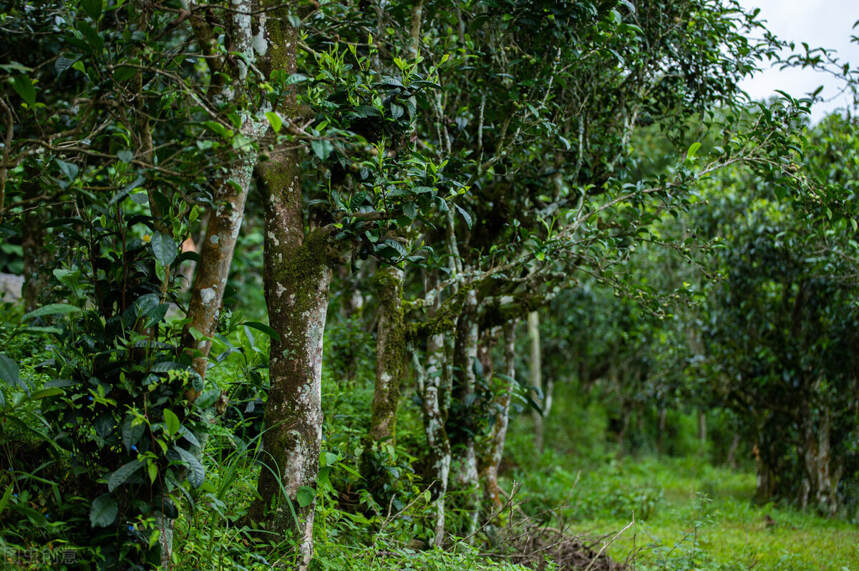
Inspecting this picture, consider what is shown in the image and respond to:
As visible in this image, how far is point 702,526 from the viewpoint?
4266 mm

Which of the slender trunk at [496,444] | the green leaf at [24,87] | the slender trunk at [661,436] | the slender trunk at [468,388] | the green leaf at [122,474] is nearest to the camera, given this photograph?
the green leaf at [24,87]

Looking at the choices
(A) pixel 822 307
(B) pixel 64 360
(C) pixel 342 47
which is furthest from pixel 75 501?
(A) pixel 822 307

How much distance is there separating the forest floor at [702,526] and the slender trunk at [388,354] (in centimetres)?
183

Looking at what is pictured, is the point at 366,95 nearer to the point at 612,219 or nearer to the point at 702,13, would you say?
the point at 612,219

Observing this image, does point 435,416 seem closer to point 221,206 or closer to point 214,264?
point 214,264

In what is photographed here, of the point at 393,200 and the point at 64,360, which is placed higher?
the point at 393,200

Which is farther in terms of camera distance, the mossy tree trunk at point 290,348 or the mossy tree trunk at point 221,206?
the mossy tree trunk at point 290,348

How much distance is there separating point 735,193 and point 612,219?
5572 millimetres

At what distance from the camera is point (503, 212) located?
17.0ft

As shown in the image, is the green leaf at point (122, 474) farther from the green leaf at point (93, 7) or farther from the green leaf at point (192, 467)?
the green leaf at point (93, 7)

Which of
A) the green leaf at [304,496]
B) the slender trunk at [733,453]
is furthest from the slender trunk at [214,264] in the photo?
the slender trunk at [733,453]

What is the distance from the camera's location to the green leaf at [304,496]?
9.61ft

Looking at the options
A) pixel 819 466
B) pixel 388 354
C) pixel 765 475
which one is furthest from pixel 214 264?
pixel 765 475

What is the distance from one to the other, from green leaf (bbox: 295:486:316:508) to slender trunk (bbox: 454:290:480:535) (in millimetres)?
1663
